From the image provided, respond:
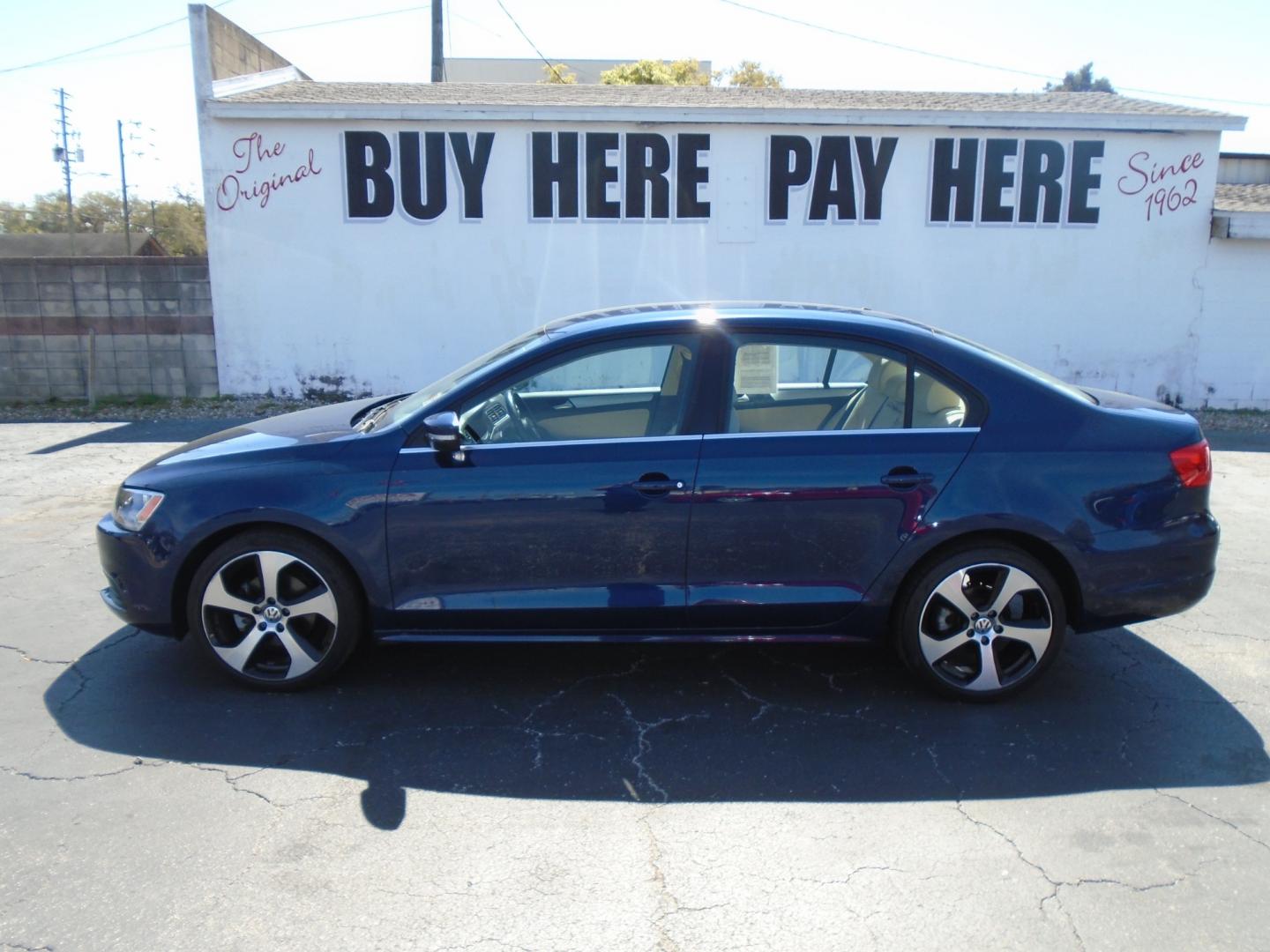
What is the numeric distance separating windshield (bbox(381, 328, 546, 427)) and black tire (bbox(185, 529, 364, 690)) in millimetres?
693

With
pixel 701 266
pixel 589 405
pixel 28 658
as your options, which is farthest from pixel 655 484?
pixel 701 266

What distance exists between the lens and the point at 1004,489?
402 cm

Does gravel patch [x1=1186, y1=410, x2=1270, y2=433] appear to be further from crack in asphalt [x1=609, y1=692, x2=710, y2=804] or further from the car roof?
crack in asphalt [x1=609, y1=692, x2=710, y2=804]

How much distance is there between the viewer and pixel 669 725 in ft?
13.1

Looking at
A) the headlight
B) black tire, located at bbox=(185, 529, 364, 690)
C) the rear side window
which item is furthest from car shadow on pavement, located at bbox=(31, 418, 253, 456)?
the rear side window

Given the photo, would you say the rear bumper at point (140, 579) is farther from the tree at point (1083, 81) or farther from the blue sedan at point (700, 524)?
the tree at point (1083, 81)

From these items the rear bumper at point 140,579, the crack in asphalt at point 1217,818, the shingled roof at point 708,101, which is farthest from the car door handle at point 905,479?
the shingled roof at point 708,101

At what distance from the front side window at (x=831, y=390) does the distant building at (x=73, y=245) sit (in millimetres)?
32672

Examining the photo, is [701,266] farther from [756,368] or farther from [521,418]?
[521,418]

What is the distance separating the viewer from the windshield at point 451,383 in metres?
4.32

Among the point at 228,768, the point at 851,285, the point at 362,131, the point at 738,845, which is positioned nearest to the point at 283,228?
the point at 362,131

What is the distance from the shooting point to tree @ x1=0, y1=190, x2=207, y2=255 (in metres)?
50.0

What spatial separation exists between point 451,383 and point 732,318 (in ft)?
4.16

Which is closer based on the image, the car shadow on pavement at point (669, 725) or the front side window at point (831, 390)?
the car shadow on pavement at point (669, 725)
